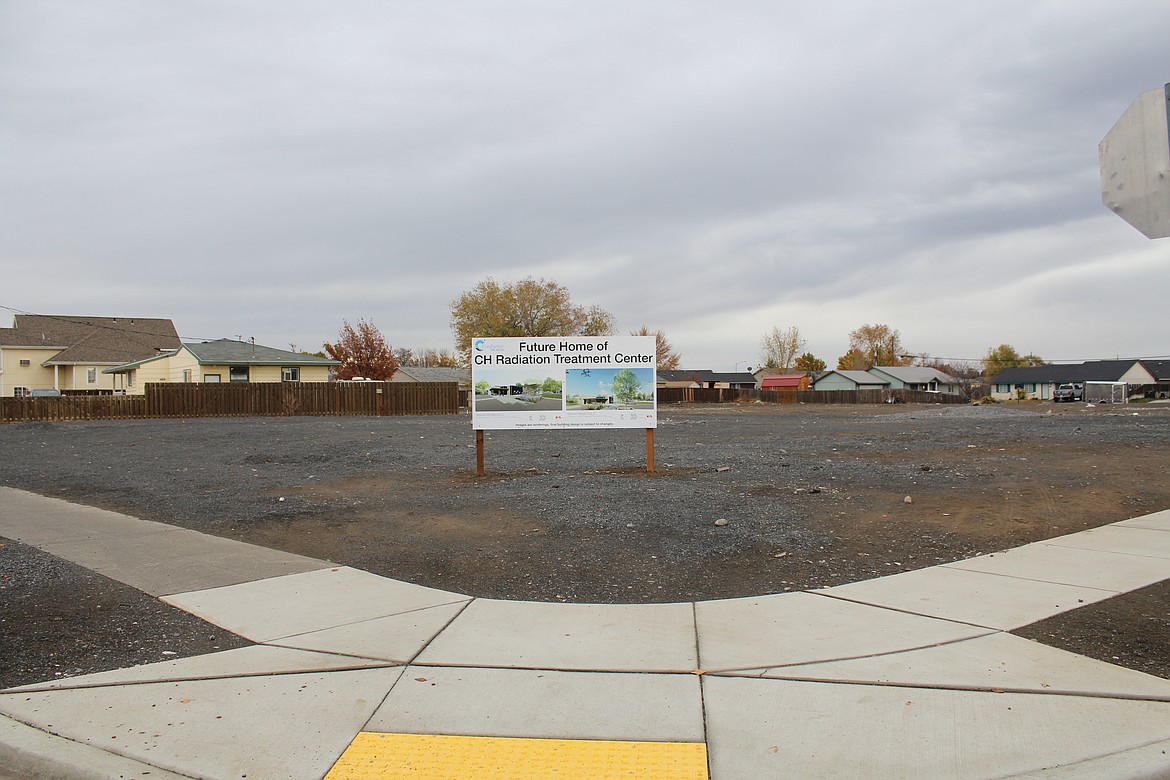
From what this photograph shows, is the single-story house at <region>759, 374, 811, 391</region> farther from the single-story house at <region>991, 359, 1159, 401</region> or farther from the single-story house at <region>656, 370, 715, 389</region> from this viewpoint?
the single-story house at <region>991, 359, 1159, 401</region>

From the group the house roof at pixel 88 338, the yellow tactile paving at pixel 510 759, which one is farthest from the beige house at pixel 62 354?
the yellow tactile paving at pixel 510 759

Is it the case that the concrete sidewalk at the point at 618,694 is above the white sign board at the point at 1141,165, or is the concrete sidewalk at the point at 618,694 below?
below

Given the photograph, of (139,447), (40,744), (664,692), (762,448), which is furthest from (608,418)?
(139,447)

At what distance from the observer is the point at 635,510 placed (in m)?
9.73

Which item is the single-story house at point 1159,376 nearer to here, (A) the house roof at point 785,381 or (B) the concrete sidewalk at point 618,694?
(A) the house roof at point 785,381

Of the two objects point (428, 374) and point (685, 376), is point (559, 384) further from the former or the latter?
point (685, 376)

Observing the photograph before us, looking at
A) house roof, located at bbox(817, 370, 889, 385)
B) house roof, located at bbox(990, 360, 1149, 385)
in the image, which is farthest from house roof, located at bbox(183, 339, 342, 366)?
house roof, located at bbox(990, 360, 1149, 385)

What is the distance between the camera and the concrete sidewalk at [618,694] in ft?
11.8

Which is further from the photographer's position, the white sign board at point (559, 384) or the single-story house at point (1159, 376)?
the single-story house at point (1159, 376)

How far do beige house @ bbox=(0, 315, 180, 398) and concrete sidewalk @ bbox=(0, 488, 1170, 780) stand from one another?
59925mm

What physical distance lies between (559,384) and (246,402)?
34.6 m

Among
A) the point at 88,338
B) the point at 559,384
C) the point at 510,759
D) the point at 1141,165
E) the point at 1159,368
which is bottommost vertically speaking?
the point at 510,759

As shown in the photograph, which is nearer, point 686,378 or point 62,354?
point 62,354

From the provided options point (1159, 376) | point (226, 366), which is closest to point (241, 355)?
point (226, 366)
